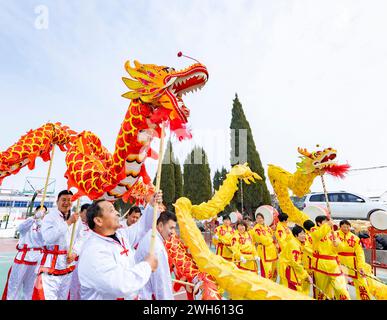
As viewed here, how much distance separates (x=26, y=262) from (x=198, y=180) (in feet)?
64.6

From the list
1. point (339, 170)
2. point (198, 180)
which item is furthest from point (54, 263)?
point (198, 180)

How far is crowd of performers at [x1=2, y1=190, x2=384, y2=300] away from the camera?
1670mm

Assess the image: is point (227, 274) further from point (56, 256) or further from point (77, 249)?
point (77, 249)

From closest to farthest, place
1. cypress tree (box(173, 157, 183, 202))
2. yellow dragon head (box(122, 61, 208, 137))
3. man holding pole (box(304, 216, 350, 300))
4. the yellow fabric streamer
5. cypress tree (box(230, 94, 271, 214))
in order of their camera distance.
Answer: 1. the yellow fabric streamer
2. yellow dragon head (box(122, 61, 208, 137))
3. man holding pole (box(304, 216, 350, 300))
4. cypress tree (box(230, 94, 271, 214))
5. cypress tree (box(173, 157, 183, 202))

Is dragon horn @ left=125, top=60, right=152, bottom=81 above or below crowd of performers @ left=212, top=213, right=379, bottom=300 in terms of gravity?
above

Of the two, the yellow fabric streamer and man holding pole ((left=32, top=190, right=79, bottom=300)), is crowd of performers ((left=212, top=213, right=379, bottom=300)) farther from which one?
man holding pole ((left=32, top=190, right=79, bottom=300))

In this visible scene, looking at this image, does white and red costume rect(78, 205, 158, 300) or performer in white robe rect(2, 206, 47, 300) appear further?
performer in white robe rect(2, 206, 47, 300)

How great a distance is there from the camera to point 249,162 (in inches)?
683

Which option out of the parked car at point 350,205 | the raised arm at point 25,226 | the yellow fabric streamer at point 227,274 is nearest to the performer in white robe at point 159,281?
the yellow fabric streamer at point 227,274

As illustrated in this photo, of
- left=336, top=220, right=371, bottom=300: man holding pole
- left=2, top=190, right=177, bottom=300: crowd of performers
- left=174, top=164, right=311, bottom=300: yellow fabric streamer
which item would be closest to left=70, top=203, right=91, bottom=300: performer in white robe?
left=2, top=190, right=177, bottom=300: crowd of performers

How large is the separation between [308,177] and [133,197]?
9.55 feet

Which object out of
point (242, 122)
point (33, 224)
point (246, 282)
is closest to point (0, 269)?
point (33, 224)

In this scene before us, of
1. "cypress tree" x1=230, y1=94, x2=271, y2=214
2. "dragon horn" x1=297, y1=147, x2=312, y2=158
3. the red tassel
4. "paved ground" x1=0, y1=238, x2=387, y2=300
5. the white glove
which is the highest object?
"cypress tree" x1=230, y1=94, x2=271, y2=214
